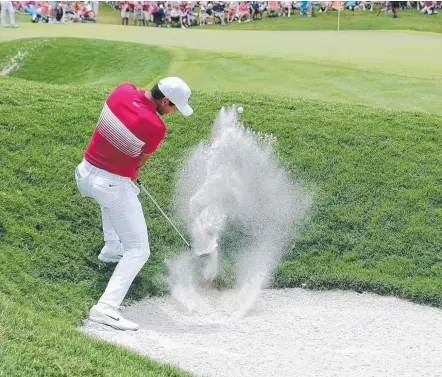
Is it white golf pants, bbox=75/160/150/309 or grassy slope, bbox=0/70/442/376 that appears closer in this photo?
grassy slope, bbox=0/70/442/376

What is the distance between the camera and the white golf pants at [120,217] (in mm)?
7938

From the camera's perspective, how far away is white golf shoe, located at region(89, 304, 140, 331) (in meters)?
7.88

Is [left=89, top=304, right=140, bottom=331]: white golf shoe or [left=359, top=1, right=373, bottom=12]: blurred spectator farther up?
[left=359, top=1, right=373, bottom=12]: blurred spectator

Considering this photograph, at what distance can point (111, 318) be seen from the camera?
789 cm

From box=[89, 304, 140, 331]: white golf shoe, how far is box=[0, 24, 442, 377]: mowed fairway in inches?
10.8

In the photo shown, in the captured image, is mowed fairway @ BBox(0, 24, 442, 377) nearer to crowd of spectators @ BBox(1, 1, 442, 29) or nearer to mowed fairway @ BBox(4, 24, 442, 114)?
mowed fairway @ BBox(4, 24, 442, 114)

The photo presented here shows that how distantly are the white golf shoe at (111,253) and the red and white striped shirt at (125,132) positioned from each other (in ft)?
4.94

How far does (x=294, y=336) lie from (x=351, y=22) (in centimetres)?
3208

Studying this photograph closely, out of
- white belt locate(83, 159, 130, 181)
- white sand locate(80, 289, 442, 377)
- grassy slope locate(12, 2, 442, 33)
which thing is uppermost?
white belt locate(83, 159, 130, 181)

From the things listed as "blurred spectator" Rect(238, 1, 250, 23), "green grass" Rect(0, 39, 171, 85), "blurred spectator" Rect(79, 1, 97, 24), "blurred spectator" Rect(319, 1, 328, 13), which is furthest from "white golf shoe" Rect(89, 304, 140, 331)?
"blurred spectator" Rect(319, 1, 328, 13)

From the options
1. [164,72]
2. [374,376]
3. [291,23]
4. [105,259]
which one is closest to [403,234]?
[374,376]

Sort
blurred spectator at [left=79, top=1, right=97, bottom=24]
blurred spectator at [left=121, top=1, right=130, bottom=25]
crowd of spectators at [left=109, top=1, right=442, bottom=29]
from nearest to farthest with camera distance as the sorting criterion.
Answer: crowd of spectators at [left=109, top=1, right=442, bottom=29]
blurred spectator at [left=79, top=1, right=97, bottom=24]
blurred spectator at [left=121, top=1, right=130, bottom=25]

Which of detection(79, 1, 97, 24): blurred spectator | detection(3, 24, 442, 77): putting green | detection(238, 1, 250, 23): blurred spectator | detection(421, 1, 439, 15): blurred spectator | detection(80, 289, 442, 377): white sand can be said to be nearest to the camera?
detection(80, 289, 442, 377): white sand

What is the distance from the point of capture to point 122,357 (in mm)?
6863
